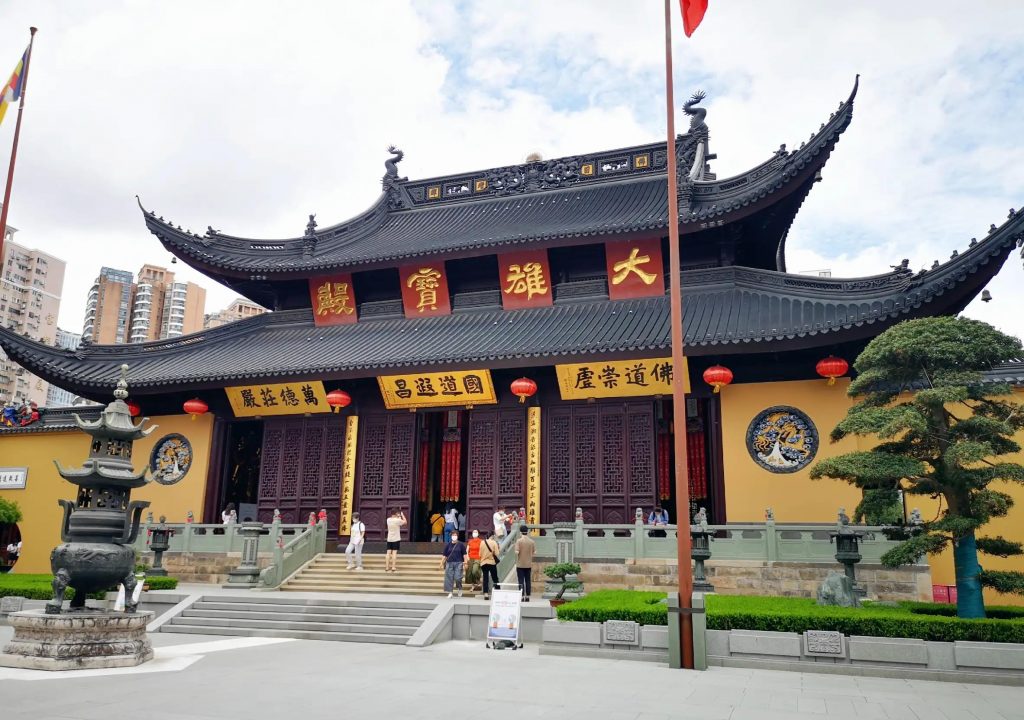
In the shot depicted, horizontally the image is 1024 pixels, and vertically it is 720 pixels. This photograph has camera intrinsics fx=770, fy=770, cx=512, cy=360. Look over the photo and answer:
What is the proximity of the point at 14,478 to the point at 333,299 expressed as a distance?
10.3 metres

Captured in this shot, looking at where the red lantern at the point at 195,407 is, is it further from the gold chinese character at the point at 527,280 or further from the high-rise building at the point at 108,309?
the high-rise building at the point at 108,309

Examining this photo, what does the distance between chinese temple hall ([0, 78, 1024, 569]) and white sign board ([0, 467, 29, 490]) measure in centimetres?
42

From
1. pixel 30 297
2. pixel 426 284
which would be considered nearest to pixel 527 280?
pixel 426 284

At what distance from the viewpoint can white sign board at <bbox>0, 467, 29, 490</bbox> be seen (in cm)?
2136

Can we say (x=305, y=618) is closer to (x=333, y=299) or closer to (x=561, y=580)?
(x=561, y=580)

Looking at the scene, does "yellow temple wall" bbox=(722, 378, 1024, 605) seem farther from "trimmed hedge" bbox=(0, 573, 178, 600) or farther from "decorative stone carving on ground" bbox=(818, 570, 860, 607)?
"trimmed hedge" bbox=(0, 573, 178, 600)

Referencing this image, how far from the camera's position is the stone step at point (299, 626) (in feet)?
39.0

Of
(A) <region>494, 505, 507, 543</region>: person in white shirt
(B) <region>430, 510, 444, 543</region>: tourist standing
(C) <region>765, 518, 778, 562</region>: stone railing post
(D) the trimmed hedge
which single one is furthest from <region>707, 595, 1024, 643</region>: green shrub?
(B) <region>430, 510, 444, 543</region>: tourist standing

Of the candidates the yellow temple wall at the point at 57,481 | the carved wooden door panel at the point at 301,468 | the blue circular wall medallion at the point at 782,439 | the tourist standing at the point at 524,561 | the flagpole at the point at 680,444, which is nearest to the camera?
the flagpole at the point at 680,444

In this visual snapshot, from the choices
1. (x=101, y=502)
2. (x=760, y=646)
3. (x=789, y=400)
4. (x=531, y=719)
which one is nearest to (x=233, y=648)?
(x=101, y=502)

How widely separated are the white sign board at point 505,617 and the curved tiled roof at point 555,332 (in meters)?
5.98

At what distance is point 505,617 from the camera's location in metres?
10.8

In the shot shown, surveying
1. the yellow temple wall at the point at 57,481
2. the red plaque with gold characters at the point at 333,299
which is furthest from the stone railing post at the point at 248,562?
the red plaque with gold characters at the point at 333,299

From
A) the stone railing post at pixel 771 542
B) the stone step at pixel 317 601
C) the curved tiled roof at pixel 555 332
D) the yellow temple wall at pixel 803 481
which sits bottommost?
the stone step at pixel 317 601
